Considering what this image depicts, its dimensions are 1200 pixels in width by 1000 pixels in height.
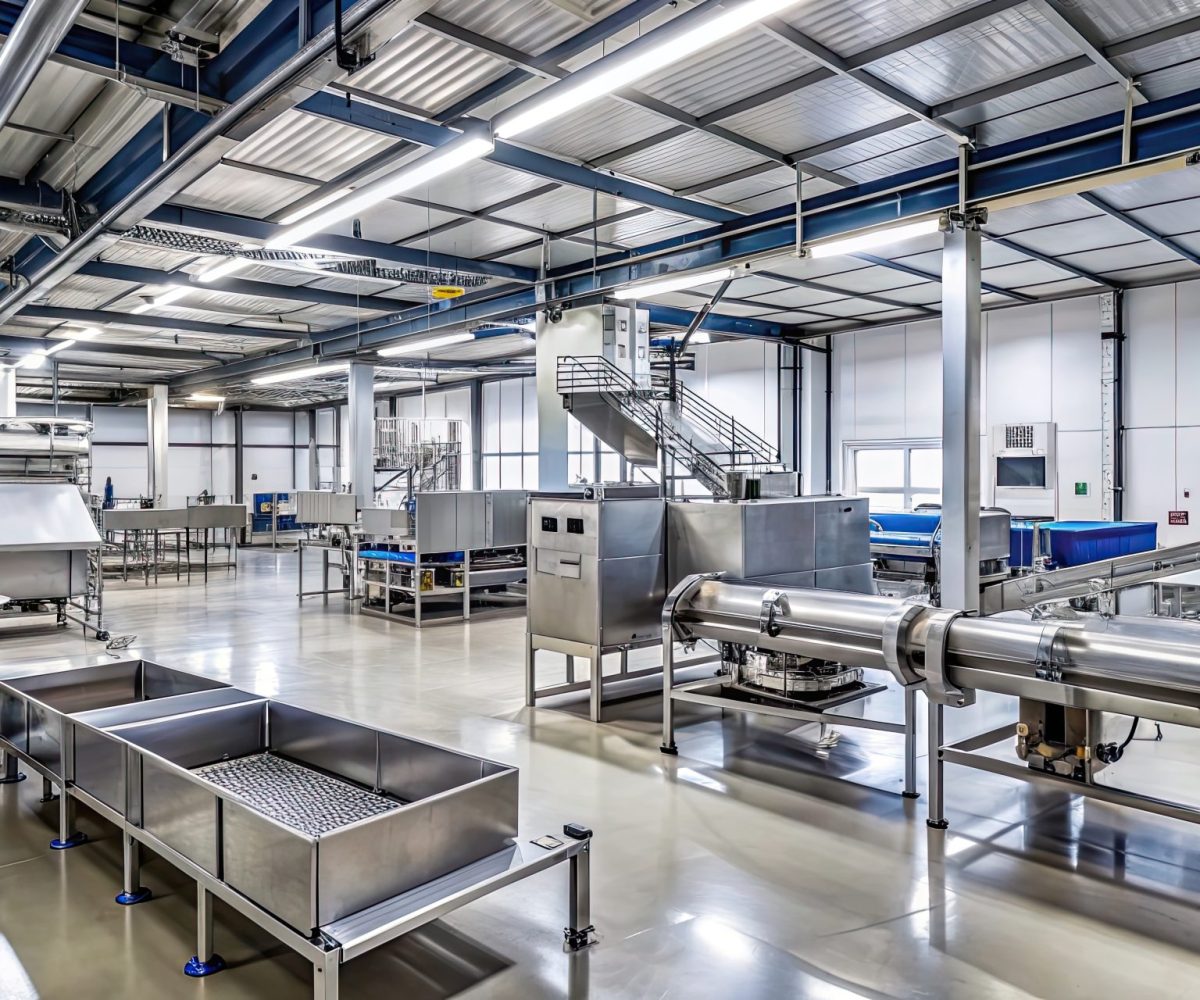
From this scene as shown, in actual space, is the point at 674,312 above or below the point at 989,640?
above

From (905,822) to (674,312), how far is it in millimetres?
8657

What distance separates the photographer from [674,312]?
38.0ft

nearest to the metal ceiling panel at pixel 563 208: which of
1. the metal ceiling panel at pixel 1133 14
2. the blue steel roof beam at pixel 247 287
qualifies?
the metal ceiling panel at pixel 1133 14

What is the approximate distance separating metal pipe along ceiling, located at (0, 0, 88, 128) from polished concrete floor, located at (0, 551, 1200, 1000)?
3.34 metres

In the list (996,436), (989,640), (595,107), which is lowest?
(989,640)

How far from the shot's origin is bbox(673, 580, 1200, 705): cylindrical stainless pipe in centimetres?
305

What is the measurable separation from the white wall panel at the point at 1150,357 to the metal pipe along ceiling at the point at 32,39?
1061 cm

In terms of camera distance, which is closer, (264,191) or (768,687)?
(768,687)

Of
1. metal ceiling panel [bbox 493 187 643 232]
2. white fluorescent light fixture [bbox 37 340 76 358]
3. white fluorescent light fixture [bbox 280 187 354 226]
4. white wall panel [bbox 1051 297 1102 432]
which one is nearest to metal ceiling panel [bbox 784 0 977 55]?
metal ceiling panel [bbox 493 187 643 232]

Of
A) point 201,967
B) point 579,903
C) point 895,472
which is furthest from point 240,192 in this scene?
point 895,472

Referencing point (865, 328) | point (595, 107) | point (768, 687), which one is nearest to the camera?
point (768, 687)

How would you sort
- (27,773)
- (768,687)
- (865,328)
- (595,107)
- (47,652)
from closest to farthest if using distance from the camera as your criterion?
(27,773), (768,687), (595,107), (47,652), (865,328)

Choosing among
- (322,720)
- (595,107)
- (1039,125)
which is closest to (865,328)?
(1039,125)

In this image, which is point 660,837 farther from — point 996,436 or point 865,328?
point 865,328
